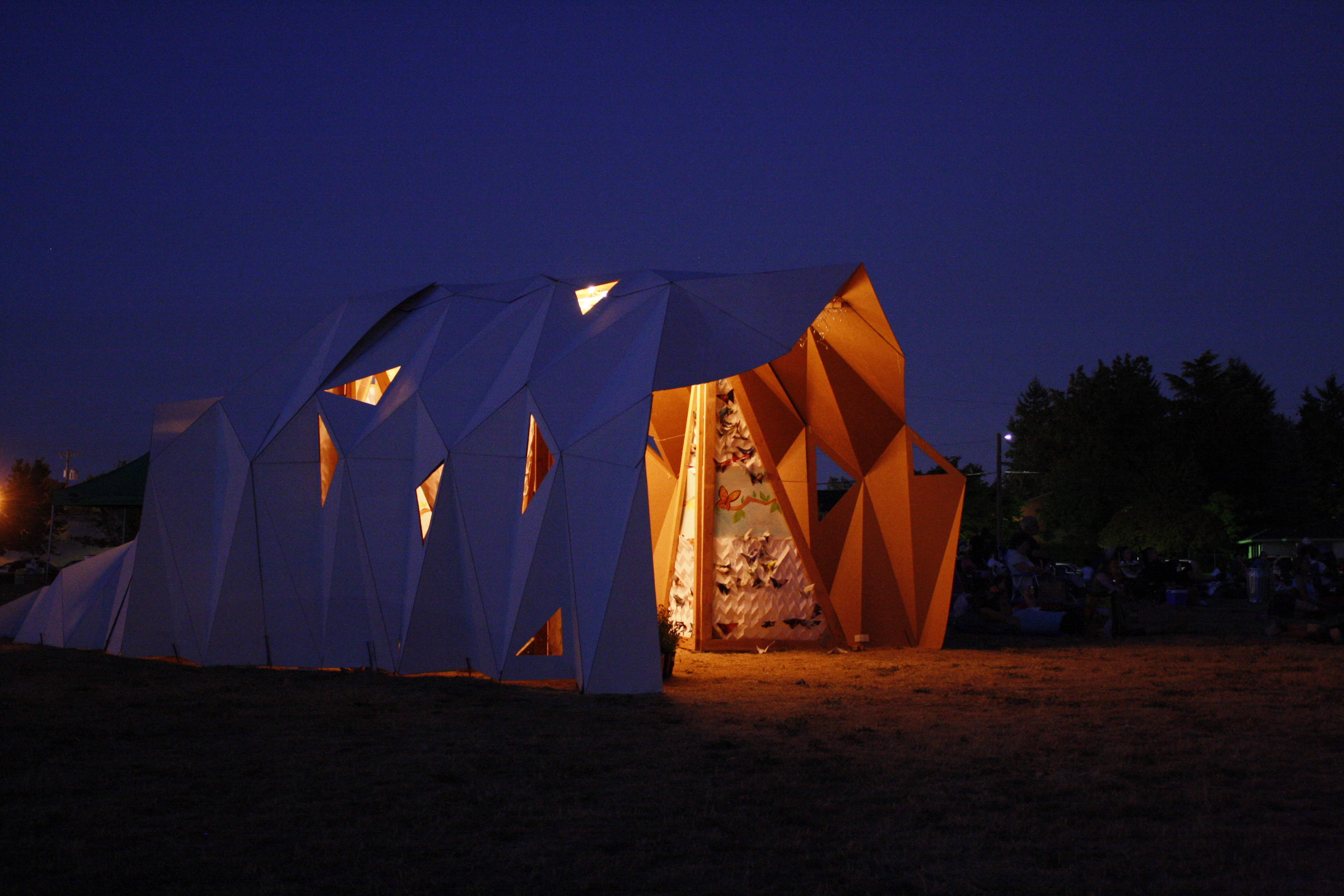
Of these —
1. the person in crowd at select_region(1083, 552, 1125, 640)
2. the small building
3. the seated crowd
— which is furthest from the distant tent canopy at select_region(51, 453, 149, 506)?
the small building

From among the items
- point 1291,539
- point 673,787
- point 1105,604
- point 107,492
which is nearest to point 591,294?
point 673,787

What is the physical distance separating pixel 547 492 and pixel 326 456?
10.5 feet

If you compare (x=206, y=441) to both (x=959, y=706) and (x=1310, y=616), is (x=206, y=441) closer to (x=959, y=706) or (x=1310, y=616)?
(x=959, y=706)

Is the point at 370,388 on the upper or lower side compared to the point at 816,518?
upper

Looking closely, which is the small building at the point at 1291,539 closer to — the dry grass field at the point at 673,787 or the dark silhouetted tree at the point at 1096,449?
the dark silhouetted tree at the point at 1096,449

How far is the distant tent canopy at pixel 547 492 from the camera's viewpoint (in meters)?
9.20

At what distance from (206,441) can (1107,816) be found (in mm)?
10419

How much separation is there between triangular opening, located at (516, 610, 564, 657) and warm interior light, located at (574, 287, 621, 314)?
3656 mm

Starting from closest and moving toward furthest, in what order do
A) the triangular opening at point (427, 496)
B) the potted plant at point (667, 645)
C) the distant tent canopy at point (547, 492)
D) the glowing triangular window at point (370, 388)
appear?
the distant tent canopy at point (547, 492) < the potted plant at point (667, 645) < the triangular opening at point (427, 496) < the glowing triangular window at point (370, 388)

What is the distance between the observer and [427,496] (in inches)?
426

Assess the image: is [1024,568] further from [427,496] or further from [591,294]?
[427,496]

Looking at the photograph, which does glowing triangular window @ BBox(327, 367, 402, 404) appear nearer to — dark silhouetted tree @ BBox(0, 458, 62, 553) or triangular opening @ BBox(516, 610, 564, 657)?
triangular opening @ BBox(516, 610, 564, 657)

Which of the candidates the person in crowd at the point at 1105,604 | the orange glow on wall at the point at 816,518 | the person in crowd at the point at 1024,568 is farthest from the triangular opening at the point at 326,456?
the person in crowd at the point at 1105,604

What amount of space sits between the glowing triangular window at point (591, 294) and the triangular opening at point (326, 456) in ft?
10.3
